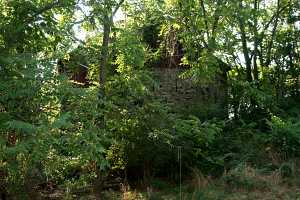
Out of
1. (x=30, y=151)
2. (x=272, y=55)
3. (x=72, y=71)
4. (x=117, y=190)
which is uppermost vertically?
(x=272, y=55)

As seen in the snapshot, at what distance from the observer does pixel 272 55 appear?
17828 millimetres

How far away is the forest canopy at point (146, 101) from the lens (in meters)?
8.17

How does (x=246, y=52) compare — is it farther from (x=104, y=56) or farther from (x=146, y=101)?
(x=104, y=56)

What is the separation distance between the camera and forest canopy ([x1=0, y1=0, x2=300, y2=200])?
322 inches

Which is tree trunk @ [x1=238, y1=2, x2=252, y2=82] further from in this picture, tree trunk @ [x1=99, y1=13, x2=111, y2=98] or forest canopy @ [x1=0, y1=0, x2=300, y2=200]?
tree trunk @ [x1=99, y1=13, x2=111, y2=98]

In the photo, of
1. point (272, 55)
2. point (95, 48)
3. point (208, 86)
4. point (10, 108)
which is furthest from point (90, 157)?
point (272, 55)

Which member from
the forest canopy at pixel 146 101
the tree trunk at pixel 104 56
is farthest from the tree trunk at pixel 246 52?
the tree trunk at pixel 104 56

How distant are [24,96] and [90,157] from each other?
1.45 meters

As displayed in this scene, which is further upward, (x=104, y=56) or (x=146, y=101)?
(x=104, y=56)

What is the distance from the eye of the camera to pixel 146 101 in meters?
11.4

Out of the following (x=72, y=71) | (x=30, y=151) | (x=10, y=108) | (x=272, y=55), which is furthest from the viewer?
(x=272, y=55)

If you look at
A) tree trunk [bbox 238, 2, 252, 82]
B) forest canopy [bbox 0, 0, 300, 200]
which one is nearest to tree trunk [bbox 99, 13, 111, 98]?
forest canopy [bbox 0, 0, 300, 200]

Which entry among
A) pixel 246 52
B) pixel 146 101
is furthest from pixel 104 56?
pixel 246 52

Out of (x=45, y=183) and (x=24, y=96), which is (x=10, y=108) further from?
(x=45, y=183)
